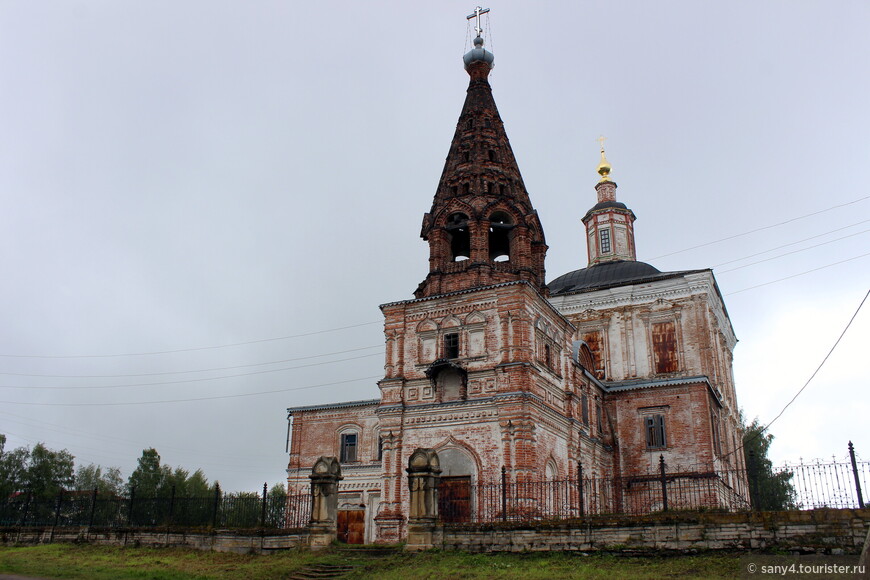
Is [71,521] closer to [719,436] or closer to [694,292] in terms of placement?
[719,436]

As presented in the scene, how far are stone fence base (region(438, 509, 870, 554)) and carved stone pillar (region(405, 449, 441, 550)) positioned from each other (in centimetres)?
42

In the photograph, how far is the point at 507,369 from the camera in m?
20.4

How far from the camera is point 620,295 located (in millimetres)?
32906

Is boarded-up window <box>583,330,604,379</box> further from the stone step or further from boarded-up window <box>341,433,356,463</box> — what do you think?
the stone step

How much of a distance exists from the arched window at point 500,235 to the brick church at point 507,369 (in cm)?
6

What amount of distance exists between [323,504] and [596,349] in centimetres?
1891

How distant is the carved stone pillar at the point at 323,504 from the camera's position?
16781 mm

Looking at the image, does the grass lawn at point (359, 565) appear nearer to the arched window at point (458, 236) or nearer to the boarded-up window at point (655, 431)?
the arched window at point (458, 236)

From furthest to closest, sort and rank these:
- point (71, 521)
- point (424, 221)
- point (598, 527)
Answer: point (424, 221), point (71, 521), point (598, 527)

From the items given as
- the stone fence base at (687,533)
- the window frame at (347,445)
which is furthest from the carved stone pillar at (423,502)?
the window frame at (347,445)

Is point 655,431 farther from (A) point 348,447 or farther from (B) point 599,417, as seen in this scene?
(A) point 348,447

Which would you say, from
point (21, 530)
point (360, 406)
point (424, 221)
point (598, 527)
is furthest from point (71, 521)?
point (598, 527)

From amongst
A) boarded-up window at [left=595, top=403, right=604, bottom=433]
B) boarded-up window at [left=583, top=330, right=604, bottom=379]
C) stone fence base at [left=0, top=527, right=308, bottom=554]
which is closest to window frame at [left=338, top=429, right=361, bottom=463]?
boarded-up window at [left=595, top=403, right=604, bottom=433]

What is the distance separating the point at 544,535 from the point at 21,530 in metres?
17.3
